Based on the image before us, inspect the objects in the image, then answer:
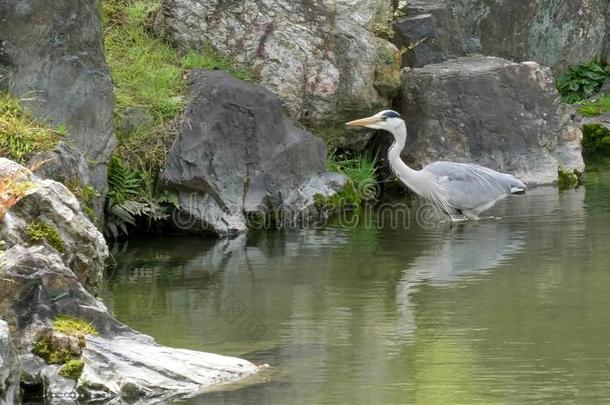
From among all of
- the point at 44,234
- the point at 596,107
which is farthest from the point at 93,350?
the point at 596,107

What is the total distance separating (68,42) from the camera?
11102mm

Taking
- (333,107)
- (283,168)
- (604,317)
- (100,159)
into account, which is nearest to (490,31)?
(333,107)

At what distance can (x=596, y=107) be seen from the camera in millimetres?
17797

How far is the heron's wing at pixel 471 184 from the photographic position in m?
13.0

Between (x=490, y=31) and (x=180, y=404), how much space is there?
520 inches

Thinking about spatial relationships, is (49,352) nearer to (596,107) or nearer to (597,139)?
(597,139)

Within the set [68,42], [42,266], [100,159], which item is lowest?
[42,266]

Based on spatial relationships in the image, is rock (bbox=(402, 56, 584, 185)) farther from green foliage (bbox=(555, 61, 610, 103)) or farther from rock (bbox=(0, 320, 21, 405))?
rock (bbox=(0, 320, 21, 405))

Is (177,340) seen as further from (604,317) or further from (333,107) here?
(333,107)

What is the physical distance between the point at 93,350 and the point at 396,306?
270 cm

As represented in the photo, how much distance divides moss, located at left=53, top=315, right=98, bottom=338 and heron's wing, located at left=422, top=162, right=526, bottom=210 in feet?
21.2

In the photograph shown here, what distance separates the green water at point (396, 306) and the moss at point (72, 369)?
59 centimetres

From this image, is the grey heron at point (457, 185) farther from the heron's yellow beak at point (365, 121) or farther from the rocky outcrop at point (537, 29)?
the rocky outcrop at point (537, 29)

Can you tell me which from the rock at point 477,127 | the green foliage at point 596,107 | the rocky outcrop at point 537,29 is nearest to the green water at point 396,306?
the rock at point 477,127
